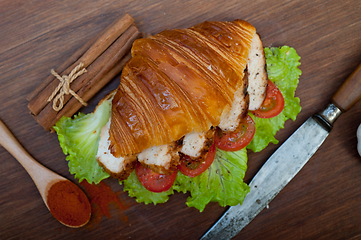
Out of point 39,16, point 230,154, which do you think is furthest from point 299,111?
point 39,16

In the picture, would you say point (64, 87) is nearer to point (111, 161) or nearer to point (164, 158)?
point (111, 161)

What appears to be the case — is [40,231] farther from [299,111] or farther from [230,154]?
[299,111]

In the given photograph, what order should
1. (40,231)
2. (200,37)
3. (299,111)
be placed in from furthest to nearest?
1. (40,231)
2. (299,111)
3. (200,37)

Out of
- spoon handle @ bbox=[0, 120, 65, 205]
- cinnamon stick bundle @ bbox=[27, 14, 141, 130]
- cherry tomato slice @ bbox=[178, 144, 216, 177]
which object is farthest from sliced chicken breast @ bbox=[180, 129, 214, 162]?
spoon handle @ bbox=[0, 120, 65, 205]

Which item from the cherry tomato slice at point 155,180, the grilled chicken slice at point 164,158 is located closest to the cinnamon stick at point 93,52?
the grilled chicken slice at point 164,158

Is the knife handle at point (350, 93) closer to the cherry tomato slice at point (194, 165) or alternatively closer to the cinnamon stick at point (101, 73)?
the cherry tomato slice at point (194, 165)

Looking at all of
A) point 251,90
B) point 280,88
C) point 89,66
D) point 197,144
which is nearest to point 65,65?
point 89,66

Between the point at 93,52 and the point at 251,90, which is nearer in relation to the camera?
the point at 251,90
